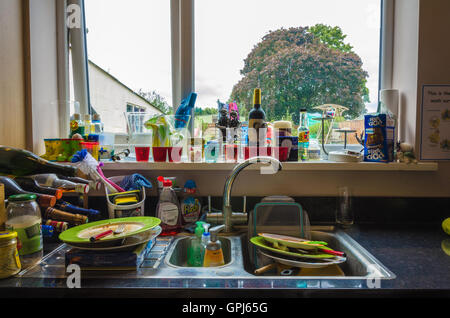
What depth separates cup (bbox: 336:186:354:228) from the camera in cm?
128

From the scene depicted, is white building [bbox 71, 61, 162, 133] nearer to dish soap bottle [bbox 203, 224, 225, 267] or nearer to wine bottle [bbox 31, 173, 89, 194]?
wine bottle [bbox 31, 173, 89, 194]

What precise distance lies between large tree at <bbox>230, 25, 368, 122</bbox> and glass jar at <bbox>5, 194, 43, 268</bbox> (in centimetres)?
108

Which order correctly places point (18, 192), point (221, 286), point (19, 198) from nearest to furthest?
1. point (221, 286)
2. point (19, 198)
3. point (18, 192)

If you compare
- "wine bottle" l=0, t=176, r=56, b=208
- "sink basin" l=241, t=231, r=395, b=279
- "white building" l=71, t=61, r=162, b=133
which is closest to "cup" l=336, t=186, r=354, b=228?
"sink basin" l=241, t=231, r=395, b=279

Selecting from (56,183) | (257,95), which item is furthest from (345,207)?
(56,183)

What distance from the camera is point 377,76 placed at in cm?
156

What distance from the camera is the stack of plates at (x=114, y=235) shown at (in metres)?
0.90

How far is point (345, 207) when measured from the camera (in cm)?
129

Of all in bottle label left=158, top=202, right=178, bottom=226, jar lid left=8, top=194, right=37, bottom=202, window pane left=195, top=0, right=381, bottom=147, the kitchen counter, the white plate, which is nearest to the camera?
the kitchen counter

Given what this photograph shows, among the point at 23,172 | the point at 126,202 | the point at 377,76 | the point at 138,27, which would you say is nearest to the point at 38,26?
the point at 138,27

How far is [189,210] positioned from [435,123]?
126 centimetres

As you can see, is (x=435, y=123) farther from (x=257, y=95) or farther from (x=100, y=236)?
(x=100, y=236)

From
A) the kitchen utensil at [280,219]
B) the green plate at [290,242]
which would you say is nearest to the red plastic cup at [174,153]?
the kitchen utensil at [280,219]

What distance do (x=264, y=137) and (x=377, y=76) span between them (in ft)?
2.67
